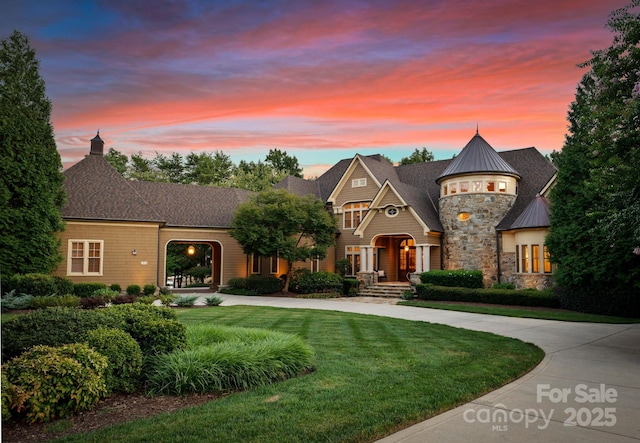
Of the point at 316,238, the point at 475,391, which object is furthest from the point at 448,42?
the point at 316,238

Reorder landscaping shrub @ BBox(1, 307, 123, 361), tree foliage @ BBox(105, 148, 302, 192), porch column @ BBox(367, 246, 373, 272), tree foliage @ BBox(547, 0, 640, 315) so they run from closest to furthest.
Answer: landscaping shrub @ BBox(1, 307, 123, 361), tree foliage @ BBox(547, 0, 640, 315), porch column @ BBox(367, 246, 373, 272), tree foliage @ BBox(105, 148, 302, 192)

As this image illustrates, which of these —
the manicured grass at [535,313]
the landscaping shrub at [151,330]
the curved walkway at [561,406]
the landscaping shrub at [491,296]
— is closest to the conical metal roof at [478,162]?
the landscaping shrub at [491,296]

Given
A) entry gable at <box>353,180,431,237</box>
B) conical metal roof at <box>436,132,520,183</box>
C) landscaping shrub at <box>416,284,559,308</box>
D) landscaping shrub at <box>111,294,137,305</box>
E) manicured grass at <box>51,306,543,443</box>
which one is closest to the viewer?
manicured grass at <box>51,306,543,443</box>

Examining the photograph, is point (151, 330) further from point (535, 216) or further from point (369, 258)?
point (369, 258)

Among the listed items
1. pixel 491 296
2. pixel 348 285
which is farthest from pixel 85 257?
pixel 491 296

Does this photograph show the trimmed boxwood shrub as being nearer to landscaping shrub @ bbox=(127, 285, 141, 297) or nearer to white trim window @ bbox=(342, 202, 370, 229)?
landscaping shrub @ bbox=(127, 285, 141, 297)

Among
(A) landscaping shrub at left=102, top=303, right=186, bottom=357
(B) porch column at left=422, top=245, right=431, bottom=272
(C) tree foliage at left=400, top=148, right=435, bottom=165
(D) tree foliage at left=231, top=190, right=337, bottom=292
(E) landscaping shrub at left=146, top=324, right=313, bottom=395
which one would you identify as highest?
(C) tree foliage at left=400, top=148, right=435, bottom=165

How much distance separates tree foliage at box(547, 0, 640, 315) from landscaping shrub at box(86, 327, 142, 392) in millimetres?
8889

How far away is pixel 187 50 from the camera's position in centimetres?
1141

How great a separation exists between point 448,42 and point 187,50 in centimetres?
750

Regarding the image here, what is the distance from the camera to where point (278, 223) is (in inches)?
911

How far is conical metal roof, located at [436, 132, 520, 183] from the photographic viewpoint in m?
22.7

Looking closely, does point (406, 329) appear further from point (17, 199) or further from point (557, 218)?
point (17, 199)

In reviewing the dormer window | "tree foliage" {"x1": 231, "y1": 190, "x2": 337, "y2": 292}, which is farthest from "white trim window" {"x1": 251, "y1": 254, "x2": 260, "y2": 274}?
the dormer window
